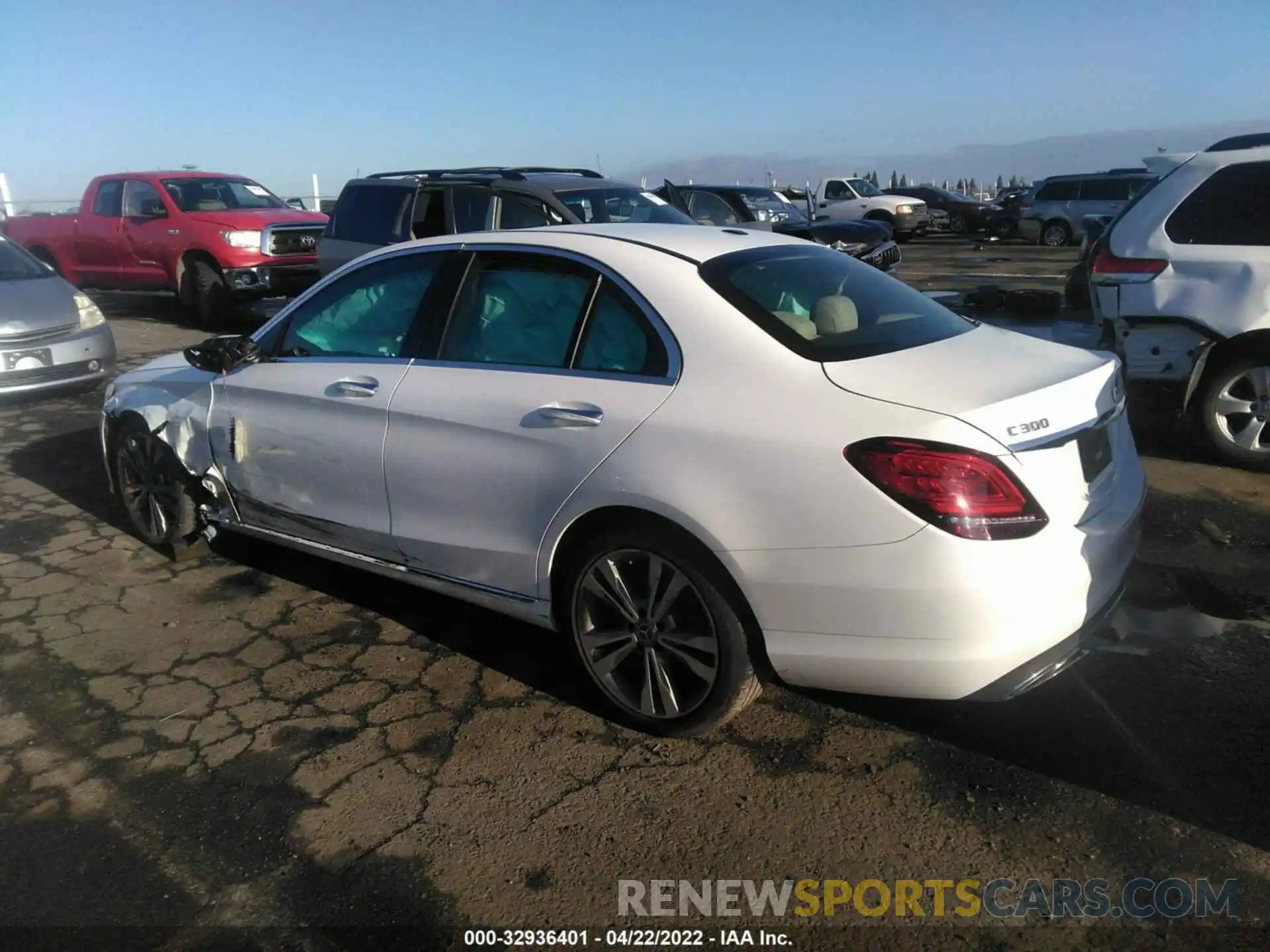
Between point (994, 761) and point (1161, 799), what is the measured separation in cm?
45

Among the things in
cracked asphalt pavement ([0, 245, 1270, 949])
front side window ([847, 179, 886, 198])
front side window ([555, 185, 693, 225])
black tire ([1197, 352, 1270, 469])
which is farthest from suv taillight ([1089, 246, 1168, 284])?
front side window ([847, 179, 886, 198])

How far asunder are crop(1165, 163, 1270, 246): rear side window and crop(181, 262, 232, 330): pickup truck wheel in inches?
395

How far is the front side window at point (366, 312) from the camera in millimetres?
3826

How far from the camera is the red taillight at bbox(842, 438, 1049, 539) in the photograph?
2.53 meters

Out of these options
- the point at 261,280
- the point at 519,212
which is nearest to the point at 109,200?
the point at 261,280

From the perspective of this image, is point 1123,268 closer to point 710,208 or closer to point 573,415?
point 573,415

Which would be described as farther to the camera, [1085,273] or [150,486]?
[1085,273]

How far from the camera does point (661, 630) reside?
3.06m

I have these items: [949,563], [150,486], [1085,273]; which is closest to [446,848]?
[949,563]

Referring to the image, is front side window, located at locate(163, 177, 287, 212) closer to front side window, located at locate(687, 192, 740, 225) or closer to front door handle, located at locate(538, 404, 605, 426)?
front side window, located at locate(687, 192, 740, 225)

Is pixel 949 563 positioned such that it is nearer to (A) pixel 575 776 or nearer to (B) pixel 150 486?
(A) pixel 575 776

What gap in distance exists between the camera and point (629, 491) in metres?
2.94

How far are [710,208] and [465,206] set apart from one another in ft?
26.9

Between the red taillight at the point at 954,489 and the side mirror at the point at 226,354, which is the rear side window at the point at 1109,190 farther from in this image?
the red taillight at the point at 954,489
